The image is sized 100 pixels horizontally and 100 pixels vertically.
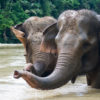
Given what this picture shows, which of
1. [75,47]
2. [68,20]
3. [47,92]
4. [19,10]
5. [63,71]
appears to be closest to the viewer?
[63,71]

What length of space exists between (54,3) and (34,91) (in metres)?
35.0

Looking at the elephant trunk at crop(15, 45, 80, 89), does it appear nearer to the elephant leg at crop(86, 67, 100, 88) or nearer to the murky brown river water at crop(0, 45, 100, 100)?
the murky brown river water at crop(0, 45, 100, 100)

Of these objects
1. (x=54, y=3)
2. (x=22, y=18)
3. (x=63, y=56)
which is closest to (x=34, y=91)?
(x=63, y=56)

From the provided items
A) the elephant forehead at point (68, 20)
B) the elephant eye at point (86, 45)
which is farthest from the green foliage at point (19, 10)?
the elephant eye at point (86, 45)

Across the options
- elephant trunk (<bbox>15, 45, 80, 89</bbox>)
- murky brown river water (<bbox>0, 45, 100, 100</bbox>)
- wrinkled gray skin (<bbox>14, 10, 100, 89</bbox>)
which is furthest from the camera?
murky brown river water (<bbox>0, 45, 100, 100</bbox>)

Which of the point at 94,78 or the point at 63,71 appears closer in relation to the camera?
the point at 63,71

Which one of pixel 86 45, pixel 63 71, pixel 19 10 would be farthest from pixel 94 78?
pixel 19 10

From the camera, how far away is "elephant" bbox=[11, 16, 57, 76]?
6527 mm

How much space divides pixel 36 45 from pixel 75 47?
1.81 m

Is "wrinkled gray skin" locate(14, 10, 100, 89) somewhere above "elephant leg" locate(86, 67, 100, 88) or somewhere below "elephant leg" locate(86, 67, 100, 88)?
above

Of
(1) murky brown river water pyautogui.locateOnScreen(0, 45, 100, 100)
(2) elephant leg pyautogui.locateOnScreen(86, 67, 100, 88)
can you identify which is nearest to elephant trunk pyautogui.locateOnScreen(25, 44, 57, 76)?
(1) murky brown river water pyautogui.locateOnScreen(0, 45, 100, 100)

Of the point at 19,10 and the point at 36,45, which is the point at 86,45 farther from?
the point at 19,10

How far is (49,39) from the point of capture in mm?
6094

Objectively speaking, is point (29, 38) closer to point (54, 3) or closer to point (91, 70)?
point (91, 70)
